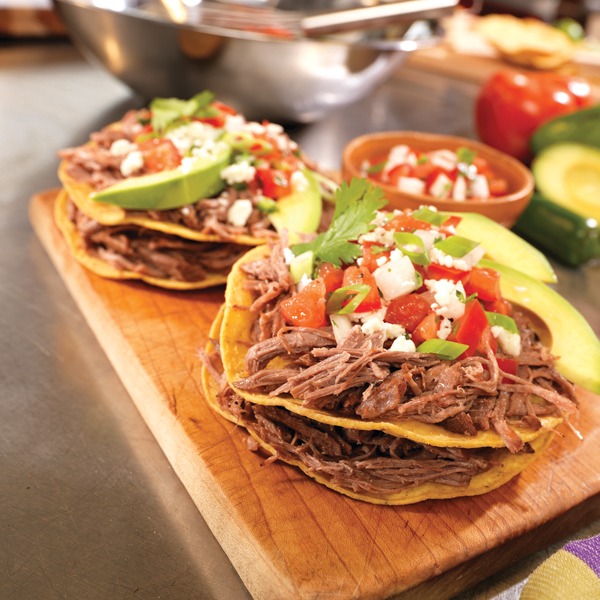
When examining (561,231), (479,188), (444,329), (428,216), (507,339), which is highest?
(428,216)

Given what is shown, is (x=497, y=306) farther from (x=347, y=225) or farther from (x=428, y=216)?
(x=347, y=225)

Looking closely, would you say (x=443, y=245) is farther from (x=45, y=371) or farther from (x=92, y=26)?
(x=92, y=26)

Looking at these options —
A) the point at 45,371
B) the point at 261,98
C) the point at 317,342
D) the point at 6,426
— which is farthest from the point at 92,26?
the point at 317,342

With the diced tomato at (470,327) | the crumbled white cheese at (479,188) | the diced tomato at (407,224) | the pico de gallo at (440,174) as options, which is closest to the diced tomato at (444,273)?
the diced tomato at (470,327)

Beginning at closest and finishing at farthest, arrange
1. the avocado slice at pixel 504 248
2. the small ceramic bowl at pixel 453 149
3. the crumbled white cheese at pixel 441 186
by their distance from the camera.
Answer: the avocado slice at pixel 504 248 < the small ceramic bowl at pixel 453 149 < the crumbled white cheese at pixel 441 186

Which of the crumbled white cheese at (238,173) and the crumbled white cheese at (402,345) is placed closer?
the crumbled white cheese at (402,345)

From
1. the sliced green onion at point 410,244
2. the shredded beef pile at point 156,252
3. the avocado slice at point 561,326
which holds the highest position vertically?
the sliced green onion at point 410,244

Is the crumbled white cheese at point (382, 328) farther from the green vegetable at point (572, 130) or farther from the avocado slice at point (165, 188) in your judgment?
the green vegetable at point (572, 130)

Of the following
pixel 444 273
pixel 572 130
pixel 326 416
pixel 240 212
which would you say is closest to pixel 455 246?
pixel 444 273
